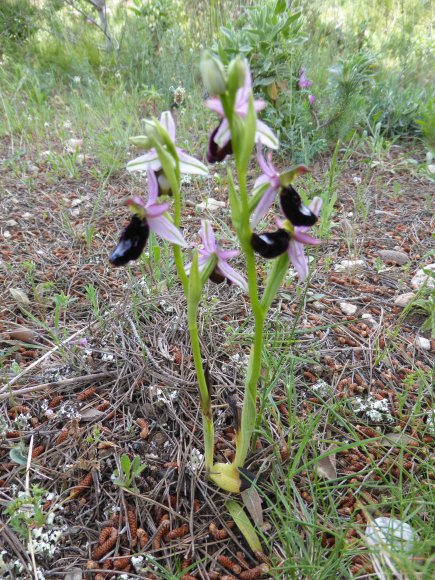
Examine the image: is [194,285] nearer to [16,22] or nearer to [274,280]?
[274,280]

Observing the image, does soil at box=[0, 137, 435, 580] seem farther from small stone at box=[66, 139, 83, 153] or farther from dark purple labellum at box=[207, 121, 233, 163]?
small stone at box=[66, 139, 83, 153]

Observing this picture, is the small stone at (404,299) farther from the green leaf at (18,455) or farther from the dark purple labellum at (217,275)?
the green leaf at (18,455)

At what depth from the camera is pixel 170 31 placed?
4750 mm

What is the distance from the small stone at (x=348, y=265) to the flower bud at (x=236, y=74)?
4.64 feet

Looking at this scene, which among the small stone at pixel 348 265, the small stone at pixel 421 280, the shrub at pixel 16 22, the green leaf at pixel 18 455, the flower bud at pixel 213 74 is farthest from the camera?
the shrub at pixel 16 22

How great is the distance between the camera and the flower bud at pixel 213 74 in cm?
71

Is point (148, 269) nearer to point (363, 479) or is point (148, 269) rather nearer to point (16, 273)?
point (16, 273)

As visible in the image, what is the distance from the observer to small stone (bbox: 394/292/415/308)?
1769 millimetres

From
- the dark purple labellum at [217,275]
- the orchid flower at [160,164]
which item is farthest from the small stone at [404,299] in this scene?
the orchid flower at [160,164]

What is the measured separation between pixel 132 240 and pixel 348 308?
46.1 inches

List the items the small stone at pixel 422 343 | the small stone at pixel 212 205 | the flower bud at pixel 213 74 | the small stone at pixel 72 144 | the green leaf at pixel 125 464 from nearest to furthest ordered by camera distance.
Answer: the flower bud at pixel 213 74
the green leaf at pixel 125 464
the small stone at pixel 422 343
the small stone at pixel 212 205
the small stone at pixel 72 144

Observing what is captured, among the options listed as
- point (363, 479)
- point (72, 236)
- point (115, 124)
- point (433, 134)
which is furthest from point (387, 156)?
point (363, 479)

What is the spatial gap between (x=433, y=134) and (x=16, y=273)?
120 inches

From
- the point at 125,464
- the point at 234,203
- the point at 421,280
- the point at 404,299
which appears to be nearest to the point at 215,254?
the point at 234,203
